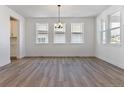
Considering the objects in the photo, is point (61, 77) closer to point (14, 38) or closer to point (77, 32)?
point (14, 38)

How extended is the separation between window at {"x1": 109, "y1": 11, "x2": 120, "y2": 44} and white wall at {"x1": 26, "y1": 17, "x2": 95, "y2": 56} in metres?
3.51

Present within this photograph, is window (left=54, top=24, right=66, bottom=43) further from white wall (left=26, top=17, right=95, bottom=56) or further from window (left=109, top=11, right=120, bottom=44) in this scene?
window (left=109, top=11, right=120, bottom=44)

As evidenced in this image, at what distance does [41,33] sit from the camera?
11.6m

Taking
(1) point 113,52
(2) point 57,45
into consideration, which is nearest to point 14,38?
(2) point 57,45

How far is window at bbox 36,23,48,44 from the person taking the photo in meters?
11.5

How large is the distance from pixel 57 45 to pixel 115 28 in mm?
4955

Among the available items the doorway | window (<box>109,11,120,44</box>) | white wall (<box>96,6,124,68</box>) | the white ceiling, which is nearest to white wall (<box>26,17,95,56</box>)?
the doorway

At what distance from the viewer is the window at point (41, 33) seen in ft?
37.9

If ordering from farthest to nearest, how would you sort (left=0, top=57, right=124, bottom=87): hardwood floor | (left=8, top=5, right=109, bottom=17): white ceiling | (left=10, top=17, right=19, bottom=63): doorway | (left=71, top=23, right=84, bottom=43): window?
(left=71, top=23, right=84, bottom=43): window < (left=10, top=17, right=19, bottom=63): doorway < (left=8, top=5, right=109, bottom=17): white ceiling < (left=0, top=57, right=124, bottom=87): hardwood floor

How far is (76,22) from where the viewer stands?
11.4m
